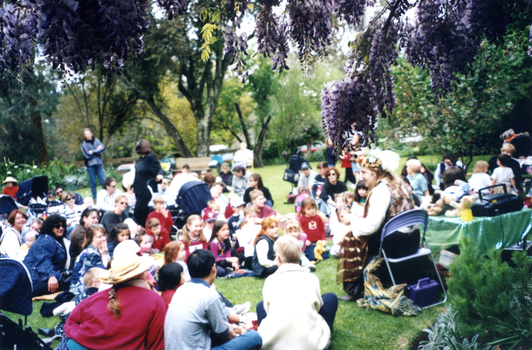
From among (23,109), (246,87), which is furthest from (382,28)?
(246,87)

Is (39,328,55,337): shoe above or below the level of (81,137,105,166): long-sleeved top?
below

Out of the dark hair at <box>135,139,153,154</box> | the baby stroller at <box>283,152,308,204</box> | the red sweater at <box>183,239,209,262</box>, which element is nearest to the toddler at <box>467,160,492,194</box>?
the red sweater at <box>183,239,209,262</box>

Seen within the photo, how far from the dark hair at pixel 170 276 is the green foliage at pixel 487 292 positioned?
2220 millimetres

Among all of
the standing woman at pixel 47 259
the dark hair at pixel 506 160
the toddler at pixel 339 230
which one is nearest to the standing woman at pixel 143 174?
the standing woman at pixel 47 259

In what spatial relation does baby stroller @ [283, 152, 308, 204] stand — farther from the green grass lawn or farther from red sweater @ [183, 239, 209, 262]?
the green grass lawn

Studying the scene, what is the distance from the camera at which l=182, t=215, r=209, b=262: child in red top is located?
18.1ft

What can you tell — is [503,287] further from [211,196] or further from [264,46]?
[211,196]

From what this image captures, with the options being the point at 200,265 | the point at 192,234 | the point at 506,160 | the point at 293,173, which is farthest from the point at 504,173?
the point at 200,265

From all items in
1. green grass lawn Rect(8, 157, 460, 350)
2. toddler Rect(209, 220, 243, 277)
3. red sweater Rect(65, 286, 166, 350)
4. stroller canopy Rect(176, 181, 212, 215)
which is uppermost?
stroller canopy Rect(176, 181, 212, 215)

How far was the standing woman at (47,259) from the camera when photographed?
4945 mm

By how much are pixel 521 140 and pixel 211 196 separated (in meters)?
6.52

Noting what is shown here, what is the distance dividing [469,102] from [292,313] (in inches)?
360

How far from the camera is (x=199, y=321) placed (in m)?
2.71

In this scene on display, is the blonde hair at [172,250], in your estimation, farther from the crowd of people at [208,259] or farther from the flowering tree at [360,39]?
the flowering tree at [360,39]
